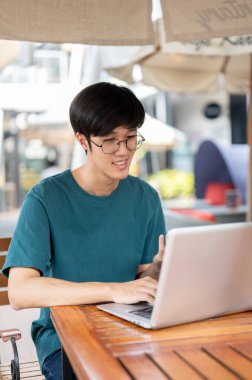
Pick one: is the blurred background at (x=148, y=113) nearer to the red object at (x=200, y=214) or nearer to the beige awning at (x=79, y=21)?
the red object at (x=200, y=214)

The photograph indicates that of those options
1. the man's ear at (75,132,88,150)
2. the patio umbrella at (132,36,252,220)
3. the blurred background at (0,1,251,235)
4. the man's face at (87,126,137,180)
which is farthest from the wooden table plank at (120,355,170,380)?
the patio umbrella at (132,36,252,220)

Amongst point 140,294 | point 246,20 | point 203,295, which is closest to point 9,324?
point 140,294

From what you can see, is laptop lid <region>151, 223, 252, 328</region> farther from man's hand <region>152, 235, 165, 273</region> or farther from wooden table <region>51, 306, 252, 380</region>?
man's hand <region>152, 235, 165, 273</region>

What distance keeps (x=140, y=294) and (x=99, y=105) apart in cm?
64

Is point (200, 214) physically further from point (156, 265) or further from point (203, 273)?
point (203, 273)

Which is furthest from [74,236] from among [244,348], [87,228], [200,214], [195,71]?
[200,214]

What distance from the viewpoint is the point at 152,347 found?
1.29m

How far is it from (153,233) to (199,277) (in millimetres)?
703

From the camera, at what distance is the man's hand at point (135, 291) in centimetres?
155

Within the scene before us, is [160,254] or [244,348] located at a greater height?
[160,254]

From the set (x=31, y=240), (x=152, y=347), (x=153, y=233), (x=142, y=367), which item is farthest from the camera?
(x=153, y=233)

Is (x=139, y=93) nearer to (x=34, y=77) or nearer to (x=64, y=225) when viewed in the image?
(x=34, y=77)

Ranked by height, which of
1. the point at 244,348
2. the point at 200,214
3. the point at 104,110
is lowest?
the point at 200,214

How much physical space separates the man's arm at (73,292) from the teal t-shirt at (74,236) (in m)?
0.11
